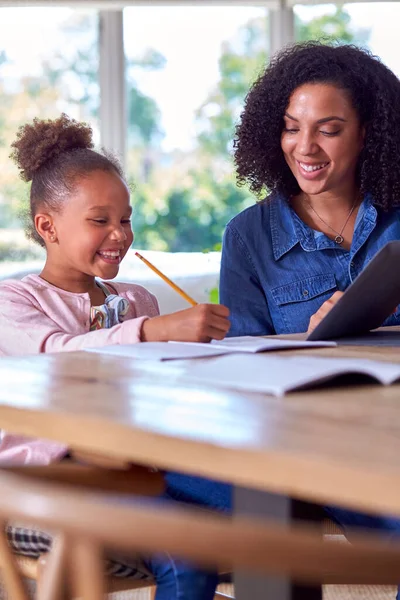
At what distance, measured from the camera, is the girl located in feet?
4.75

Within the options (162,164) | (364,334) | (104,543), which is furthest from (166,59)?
(104,543)

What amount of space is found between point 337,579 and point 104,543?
61 centimetres

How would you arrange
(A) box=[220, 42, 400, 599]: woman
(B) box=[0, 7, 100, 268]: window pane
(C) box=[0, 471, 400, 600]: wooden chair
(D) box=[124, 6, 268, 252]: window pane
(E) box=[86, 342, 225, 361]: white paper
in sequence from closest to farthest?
1. (C) box=[0, 471, 400, 600]: wooden chair
2. (E) box=[86, 342, 225, 361]: white paper
3. (A) box=[220, 42, 400, 599]: woman
4. (B) box=[0, 7, 100, 268]: window pane
5. (D) box=[124, 6, 268, 252]: window pane

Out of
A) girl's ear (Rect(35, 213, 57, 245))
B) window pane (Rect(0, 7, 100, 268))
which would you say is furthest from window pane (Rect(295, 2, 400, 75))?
girl's ear (Rect(35, 213, 57, 245))

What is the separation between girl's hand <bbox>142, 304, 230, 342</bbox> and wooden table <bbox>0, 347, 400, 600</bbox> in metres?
0.29

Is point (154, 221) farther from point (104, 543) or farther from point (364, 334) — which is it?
point (104, 543)

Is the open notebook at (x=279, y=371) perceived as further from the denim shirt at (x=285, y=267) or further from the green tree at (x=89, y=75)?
the green tree at (x=89, y=75)

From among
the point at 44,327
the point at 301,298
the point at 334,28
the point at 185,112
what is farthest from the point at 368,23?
the point at 44,327

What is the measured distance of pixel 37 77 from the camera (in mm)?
3826

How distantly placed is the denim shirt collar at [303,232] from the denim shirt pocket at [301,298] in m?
0.07

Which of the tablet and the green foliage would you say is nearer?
the tablet

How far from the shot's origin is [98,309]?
1.87 meters

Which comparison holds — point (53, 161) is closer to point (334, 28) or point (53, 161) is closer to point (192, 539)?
point (192, 539)

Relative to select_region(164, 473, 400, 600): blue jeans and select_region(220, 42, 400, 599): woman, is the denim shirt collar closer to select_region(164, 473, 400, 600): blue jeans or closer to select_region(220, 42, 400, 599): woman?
select_region(220, 42, 400, 599): woman
